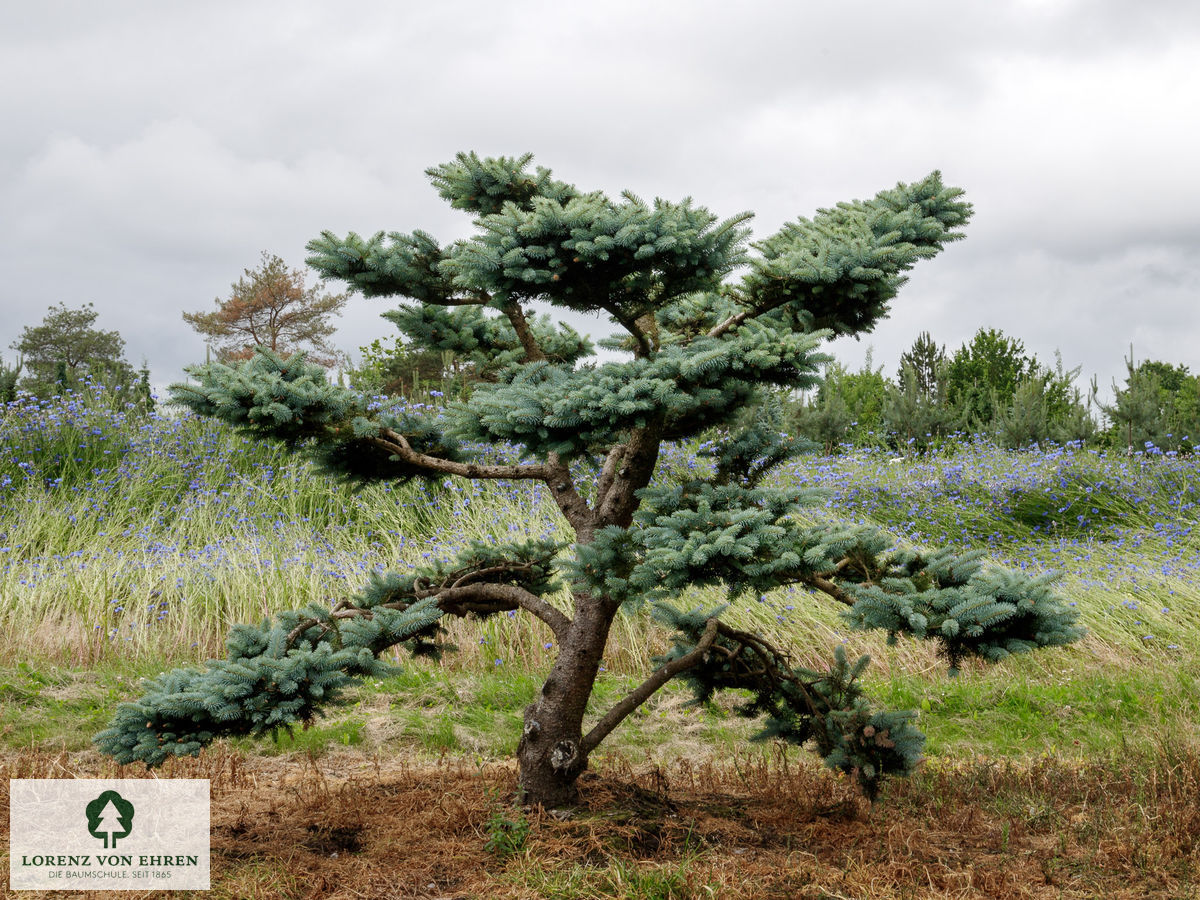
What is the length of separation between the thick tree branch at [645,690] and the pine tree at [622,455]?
0.01 meters

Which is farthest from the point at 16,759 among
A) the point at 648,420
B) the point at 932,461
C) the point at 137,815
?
the point at 932,461

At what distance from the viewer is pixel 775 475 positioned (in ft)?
37.1

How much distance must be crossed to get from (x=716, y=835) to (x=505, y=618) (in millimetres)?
3526

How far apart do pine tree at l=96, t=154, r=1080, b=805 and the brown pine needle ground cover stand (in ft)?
0.96

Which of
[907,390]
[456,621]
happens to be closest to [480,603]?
[456,621]

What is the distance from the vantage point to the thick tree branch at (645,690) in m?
3.56

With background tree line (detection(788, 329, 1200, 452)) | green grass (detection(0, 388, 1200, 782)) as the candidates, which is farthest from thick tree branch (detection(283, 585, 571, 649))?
background tree line (detection(788, 329, 1200, 452))

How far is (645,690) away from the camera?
3.56 m

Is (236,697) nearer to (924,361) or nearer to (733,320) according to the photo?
(733,320)

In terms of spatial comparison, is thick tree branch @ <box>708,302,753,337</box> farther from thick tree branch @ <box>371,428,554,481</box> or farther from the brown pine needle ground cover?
the brown pine needle ground cover

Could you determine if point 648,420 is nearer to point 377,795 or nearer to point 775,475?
point 377,795

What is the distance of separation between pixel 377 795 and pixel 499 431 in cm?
209

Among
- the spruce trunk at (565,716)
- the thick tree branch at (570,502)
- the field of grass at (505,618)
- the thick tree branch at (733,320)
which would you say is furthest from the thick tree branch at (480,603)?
the thick tree branch at (733,320)

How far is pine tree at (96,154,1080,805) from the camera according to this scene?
2.98m
